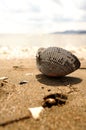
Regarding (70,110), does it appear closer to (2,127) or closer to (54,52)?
(2,127)

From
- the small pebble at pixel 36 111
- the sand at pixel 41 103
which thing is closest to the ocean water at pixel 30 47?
the sand at pixel 41 103

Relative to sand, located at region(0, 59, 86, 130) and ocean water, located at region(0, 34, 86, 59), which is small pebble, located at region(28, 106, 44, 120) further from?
ocean water, located at region(0, 34, 86, 59)

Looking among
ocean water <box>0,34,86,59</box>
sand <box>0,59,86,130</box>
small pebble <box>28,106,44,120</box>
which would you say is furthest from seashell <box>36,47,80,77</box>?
ocean water <box>0,34,86,59</box>

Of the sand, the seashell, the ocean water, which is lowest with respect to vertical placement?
the ocean water

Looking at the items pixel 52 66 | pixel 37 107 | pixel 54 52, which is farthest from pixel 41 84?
pixel 37 107

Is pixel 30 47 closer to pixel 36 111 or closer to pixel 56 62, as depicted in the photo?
pixel 56 62

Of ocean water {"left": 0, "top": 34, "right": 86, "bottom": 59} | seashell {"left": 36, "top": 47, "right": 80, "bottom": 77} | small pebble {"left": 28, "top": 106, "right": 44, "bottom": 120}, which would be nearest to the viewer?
small pebble {"left": 28, "top": 106, "right": 44, "bottom": 120}
